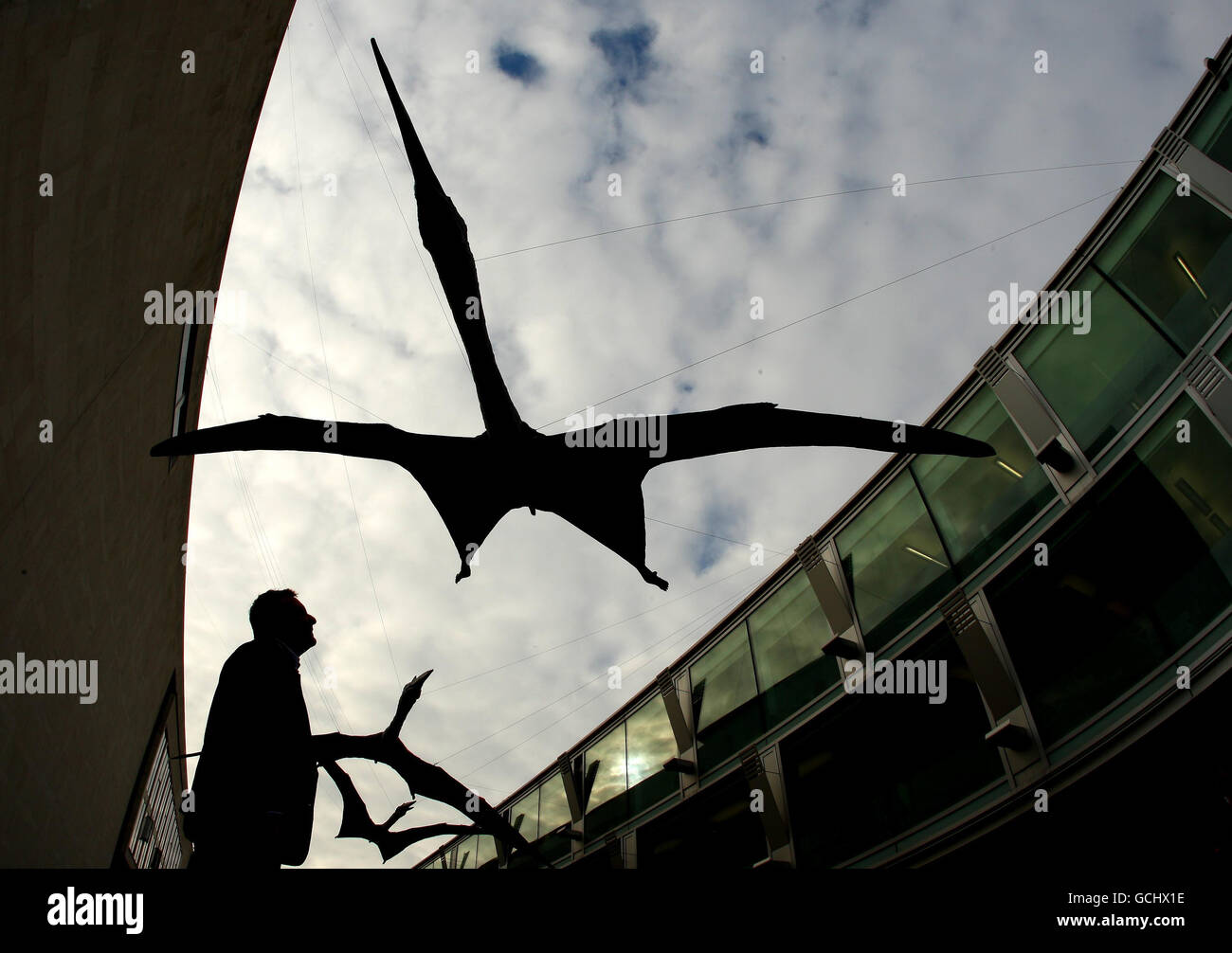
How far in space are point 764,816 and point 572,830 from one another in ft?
31.7

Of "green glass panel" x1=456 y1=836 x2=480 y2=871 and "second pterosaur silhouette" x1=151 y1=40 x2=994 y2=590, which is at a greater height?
"second pterosaur silhouette" x1=151 y1=40 x2=994 y2=590

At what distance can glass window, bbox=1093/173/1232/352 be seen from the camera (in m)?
9.20

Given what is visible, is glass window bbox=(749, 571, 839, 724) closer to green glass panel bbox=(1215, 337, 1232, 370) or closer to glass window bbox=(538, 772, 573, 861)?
green glass panel bbox=(1215, 337, 1232, 370)

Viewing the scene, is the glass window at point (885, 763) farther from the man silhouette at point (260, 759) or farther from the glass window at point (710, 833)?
the man silhouette at point (260, 759)

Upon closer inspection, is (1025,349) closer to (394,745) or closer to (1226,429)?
(1226,429)

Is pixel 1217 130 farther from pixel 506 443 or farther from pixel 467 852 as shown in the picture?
pixel 467 852

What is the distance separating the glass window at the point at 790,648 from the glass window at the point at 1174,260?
814 cm

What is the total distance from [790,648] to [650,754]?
20.8ft

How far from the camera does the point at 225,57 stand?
8.29m

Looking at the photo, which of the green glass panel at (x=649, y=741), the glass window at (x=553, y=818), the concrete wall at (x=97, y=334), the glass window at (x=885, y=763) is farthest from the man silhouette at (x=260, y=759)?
the glass window at (x=553, y=818)

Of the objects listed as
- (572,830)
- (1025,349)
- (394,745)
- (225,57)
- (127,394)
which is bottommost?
(572,830)

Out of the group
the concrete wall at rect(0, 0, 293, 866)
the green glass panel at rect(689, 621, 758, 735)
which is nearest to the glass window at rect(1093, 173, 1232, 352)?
the green glass panel at rect(689, 621, 758, 735)

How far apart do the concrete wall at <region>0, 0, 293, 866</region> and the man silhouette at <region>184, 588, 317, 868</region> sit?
358 centimetres
